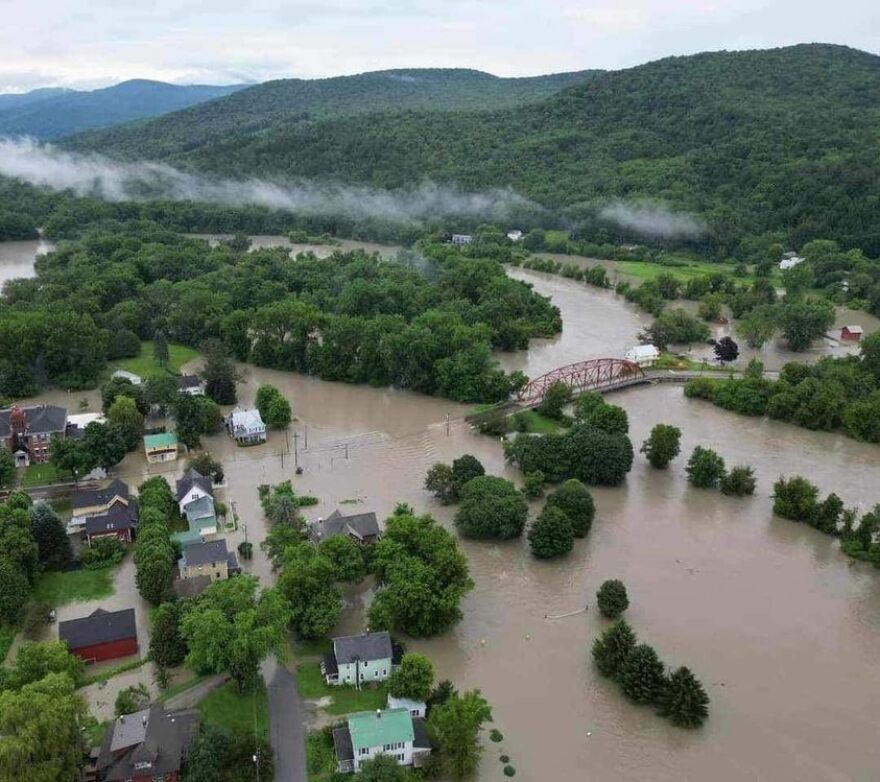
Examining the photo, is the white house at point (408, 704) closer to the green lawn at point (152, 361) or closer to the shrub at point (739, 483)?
the shrub at point (739, 483)

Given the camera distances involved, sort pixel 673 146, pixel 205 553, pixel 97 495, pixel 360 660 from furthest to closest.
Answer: pixel 673 146
pixel 97 495
pixel 205 553
pixel 360 660

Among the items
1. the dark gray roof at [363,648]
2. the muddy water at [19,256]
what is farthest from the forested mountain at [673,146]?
the dark gray roof at [363,648]

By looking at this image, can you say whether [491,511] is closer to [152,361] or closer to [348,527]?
[348,527]

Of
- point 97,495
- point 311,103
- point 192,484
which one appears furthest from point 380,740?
point 311,103

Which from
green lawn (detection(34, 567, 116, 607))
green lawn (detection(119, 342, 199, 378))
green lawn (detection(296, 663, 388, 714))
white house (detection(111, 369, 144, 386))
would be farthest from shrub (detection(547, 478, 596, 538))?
green lawn (detection(119, 342, 199, 378))

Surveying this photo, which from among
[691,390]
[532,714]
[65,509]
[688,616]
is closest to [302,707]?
[532,714]

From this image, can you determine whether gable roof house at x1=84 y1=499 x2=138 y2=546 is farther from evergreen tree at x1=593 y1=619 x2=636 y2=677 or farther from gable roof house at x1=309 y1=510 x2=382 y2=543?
evergreen tree at x1=593 y1=619 x2=636 y2=677
